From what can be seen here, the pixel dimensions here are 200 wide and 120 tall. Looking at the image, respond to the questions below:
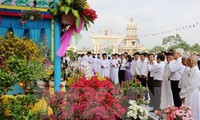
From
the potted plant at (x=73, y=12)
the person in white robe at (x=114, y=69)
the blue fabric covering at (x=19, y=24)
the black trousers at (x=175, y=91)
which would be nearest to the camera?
the potted plant at (x=73, y=12)

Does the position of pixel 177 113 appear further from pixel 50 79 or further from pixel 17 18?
pixel 17 18

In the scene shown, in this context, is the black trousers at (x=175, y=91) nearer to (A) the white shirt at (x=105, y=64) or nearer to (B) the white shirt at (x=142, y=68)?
(B) the white shirt at (x=142, y=68)

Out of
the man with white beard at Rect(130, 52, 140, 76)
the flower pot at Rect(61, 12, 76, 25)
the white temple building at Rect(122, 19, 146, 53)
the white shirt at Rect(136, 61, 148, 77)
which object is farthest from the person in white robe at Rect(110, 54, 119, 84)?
the white temple building at Rect(122, 19, 146, 53)

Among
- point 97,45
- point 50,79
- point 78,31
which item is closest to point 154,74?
point 50,79

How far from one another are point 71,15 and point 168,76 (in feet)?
11.4

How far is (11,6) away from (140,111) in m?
6.67

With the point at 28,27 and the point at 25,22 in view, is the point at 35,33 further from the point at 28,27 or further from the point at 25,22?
the point at 25,22

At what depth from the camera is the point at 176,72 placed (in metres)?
6.79

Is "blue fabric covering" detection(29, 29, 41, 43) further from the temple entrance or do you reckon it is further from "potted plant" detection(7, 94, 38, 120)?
the temple entrance

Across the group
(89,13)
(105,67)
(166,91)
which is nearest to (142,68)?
(166,91)

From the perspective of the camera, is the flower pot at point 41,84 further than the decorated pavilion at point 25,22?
No

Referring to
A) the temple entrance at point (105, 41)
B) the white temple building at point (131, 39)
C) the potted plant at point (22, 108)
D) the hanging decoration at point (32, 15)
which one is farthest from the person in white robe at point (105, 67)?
the white temple building at point (131, 39)

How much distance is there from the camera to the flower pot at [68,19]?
14.1 feet

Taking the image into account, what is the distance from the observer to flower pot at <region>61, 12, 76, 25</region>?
4.30 meters
